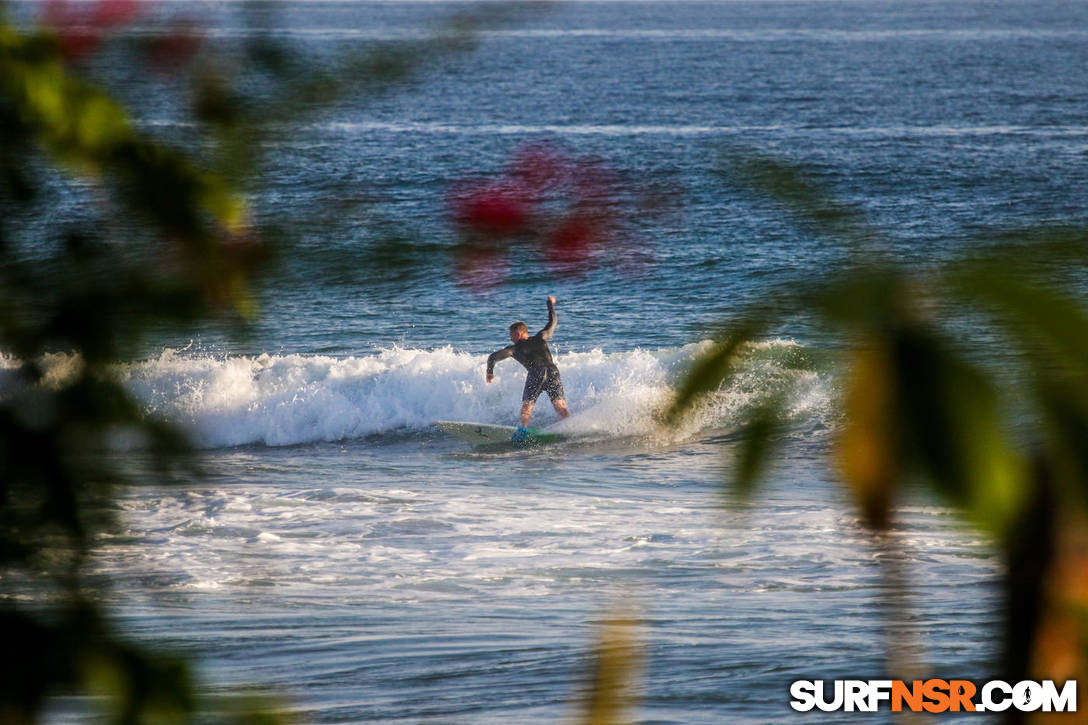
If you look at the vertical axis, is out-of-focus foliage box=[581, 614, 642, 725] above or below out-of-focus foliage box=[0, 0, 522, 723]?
below

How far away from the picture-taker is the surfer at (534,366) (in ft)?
60.7

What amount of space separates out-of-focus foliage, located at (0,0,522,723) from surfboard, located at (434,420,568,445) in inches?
664

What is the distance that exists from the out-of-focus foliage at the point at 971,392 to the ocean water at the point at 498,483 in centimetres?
2

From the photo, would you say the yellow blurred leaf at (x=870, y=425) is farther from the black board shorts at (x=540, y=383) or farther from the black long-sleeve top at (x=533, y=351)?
the black board shorts at (x=540, y=383)

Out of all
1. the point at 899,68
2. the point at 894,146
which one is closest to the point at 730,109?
the point at 894,146

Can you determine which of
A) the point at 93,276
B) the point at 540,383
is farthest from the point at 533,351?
the point at 93,276

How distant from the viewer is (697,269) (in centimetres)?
2903

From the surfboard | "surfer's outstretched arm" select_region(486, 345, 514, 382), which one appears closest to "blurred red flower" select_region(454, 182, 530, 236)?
"surfer's outstretched arm" select_region(486, 345, 514, 382)

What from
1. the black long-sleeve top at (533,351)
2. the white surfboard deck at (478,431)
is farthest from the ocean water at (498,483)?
the black long-sleeve top at (533,351)

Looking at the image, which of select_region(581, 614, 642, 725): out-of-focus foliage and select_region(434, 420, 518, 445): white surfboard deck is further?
select_region(434, 420, 518, 445): white surfboard deck

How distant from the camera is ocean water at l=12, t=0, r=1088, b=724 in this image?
117 centimetres

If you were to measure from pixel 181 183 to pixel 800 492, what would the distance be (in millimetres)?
11188

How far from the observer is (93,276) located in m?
1.14

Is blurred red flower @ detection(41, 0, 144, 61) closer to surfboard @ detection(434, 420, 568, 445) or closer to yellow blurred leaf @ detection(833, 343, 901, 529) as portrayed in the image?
yellow blurred leaf @ detection(833, 343, 901, 529)
